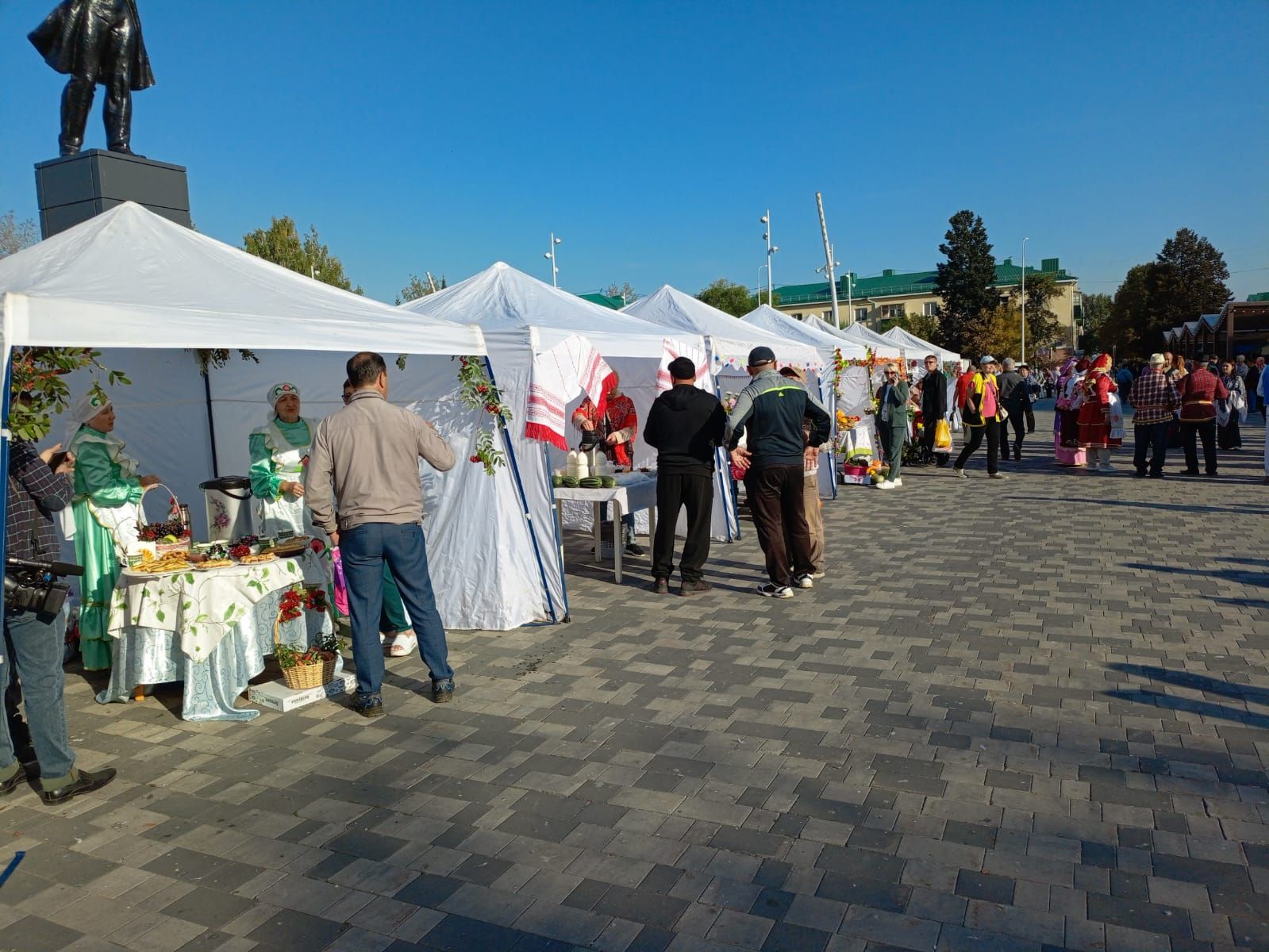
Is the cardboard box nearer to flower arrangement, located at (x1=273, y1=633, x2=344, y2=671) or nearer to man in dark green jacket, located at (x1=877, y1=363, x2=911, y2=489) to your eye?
flower arrangement, located at (x1=273, y1=633, x2=344, y2=671)

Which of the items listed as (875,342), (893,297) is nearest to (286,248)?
(875,342)

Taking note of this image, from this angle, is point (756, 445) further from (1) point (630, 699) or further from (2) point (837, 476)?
(2) point (837, 476)

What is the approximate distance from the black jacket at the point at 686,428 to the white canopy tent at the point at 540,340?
699 millimetres

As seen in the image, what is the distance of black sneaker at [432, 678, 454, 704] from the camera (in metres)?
4.60

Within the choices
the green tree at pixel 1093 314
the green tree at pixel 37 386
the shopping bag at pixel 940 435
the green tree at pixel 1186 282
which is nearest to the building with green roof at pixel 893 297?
the green tree at pixel 1093 314

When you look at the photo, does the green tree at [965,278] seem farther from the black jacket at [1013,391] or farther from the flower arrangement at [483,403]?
the flower arrangement at [483,403]

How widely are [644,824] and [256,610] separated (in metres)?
2.63

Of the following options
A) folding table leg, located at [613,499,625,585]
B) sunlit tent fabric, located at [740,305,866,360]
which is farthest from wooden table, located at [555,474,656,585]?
sunlit tent fabric, located at [740,305,866,360]

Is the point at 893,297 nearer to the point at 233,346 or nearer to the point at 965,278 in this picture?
the point at 965,278

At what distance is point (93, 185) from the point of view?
612 centimetres

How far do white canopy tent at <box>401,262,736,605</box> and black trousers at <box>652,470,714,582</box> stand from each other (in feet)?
3.19

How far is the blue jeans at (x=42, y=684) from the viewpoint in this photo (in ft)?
11.6

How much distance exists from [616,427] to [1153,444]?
8.66 meters

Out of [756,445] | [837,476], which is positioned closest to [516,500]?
[756,445]
